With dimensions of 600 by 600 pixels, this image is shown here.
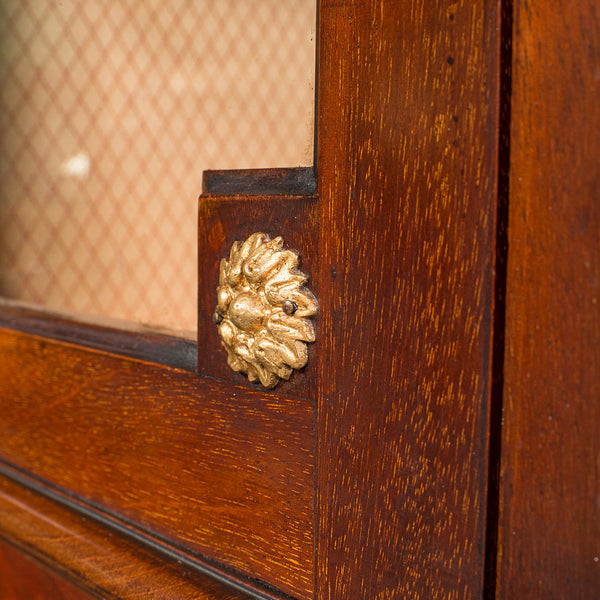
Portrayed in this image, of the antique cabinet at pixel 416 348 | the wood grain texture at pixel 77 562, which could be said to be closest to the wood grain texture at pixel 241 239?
the antique cabinet at pixel 416 348

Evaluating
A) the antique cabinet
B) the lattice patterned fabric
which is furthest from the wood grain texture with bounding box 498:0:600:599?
the lattice patterned fabric

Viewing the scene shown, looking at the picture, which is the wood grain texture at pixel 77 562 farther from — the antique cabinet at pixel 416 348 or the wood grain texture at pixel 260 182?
the wood grain texture at pixel 260 182

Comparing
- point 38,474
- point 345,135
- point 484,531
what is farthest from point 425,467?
point 38,474

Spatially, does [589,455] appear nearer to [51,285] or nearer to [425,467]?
[425,467]

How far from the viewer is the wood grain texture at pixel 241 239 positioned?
0.28m

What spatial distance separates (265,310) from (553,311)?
0.40 ft

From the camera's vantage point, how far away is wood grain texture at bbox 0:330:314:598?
30 cm

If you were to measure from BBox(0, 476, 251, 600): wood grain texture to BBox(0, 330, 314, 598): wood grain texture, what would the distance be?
0.01m

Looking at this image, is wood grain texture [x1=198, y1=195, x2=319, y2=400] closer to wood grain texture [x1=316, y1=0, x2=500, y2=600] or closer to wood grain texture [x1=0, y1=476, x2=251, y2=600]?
wood grain texture [x1=316, y1=0, x2=500, y2=600]

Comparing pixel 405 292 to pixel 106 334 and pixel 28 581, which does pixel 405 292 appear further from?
pixel 28 581

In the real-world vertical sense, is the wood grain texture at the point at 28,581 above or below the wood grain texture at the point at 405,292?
below

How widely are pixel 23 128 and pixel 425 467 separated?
1.26 feet

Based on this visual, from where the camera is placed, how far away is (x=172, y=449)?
358 mm

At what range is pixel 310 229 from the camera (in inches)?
11.1
